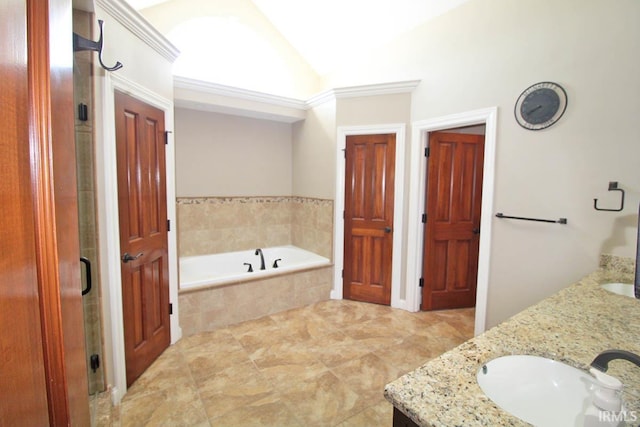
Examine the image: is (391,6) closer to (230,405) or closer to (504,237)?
(504,237)

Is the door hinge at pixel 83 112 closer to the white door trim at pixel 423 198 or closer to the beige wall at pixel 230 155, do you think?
the beige wall at pixel 230 155

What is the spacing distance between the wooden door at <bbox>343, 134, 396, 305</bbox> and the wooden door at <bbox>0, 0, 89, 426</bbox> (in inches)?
117

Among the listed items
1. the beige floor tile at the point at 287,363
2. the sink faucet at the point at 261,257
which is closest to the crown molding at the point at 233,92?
the sink faucet at the point at 261,257

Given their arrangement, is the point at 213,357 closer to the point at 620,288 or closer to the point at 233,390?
the point at 233,390

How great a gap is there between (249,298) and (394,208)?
1.84 metres

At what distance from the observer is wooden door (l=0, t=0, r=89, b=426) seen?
18.8 inches

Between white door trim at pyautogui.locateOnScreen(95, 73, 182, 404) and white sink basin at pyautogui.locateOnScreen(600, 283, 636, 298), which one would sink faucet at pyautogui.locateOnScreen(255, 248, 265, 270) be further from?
white sink basin at pyautogui.locateOnScreen(600, 283, 636, 298)

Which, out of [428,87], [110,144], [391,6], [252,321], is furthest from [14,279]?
[391,6]

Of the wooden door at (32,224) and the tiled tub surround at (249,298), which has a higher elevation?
the wooden door at (32,224)

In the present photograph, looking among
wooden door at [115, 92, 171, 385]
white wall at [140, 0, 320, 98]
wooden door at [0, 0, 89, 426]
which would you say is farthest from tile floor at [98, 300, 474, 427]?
white wall at [140, 0, 320, 98]

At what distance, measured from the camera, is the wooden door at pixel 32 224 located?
48cm

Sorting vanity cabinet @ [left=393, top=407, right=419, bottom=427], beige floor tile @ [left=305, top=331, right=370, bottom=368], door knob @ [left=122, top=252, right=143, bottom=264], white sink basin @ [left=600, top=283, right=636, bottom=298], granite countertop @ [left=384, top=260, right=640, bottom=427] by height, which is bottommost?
beige floor tile @ [left=305, top=331, right=370, bottom=368]

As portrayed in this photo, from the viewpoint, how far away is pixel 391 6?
314 centimetres

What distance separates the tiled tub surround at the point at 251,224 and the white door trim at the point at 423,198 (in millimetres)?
989
